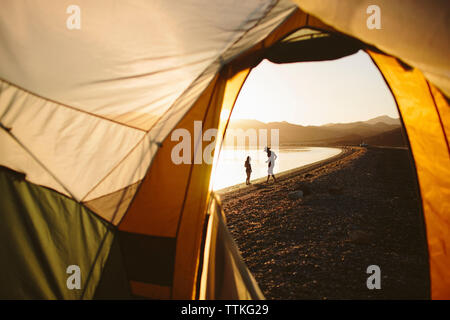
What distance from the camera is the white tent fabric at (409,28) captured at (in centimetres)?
132

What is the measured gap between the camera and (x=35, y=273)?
238 cm

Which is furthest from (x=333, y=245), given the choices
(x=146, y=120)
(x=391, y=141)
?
(x=391, y=141)

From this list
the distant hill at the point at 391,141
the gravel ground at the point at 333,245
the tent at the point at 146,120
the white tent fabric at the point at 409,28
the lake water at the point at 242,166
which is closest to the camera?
the white tent fabric at the point at 409,28

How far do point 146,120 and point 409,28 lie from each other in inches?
80.8

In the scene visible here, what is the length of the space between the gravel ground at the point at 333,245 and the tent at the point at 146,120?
1.25 m

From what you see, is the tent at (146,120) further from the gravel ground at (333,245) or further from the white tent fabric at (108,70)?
the gravel ground at (333,245)

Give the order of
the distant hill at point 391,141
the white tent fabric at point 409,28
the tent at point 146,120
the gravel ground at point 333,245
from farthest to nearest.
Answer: the distant hill at point 391,141, the gravel ground at point 333,245, the tent at point 146,120, the white tent fabric at point 409,28

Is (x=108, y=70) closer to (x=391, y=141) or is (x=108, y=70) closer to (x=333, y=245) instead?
(x=333, y=245)

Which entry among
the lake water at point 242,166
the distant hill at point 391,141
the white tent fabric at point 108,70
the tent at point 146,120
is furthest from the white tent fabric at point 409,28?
the distant hill at point 391,141

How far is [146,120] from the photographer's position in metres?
2.13

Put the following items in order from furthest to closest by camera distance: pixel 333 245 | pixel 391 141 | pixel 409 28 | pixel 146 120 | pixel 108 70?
pixel 391 141 < pixel 333 245 < pixel 146 120 < pixel 108 70 < pixel 409 28

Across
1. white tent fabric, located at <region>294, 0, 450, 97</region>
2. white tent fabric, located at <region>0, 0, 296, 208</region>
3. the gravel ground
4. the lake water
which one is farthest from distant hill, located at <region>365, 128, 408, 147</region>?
white tent fabric, located at <region>0, 0, 296, 208</region>

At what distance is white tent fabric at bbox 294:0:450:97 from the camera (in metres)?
1.32

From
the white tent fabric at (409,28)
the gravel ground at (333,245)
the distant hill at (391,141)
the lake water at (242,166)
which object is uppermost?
the distant hill at (391,141)
